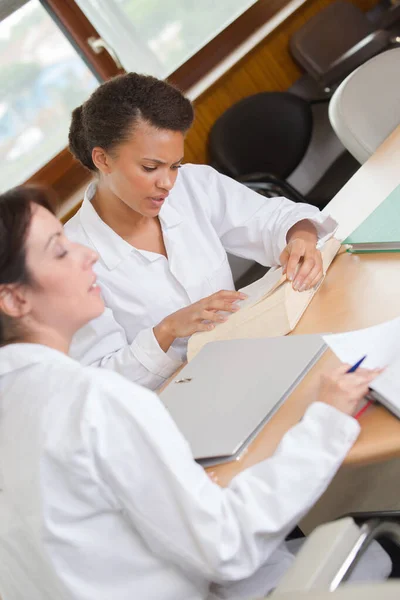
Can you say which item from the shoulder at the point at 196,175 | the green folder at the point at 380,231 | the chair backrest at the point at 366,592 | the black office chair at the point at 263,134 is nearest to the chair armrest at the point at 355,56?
the black office chair at the point at 263,134

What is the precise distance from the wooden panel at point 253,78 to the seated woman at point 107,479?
2253mm

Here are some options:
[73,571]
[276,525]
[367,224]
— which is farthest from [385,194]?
[73,571]

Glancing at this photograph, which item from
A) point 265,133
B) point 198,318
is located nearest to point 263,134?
point 265,133

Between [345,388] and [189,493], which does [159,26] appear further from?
[189,493]

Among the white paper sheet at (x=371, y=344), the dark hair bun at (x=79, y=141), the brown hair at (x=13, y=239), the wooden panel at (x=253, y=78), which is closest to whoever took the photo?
the brown hair at (x=13, y=239)

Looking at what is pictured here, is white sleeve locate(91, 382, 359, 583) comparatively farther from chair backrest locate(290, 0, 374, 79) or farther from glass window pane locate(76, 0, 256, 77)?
chair backrest locate(290, 0, 374, 79)

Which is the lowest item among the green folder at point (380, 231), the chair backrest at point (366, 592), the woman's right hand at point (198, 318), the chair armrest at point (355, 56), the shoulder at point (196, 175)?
the chair armrest at point (355, 56)

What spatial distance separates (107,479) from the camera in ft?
2.89

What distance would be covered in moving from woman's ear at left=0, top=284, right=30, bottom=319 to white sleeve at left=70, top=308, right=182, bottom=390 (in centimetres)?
53

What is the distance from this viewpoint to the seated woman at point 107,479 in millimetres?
867

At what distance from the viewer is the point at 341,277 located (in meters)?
1.51

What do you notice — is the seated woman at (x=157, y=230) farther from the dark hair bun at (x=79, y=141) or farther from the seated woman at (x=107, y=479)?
the seated woman at (x=107, y=479)

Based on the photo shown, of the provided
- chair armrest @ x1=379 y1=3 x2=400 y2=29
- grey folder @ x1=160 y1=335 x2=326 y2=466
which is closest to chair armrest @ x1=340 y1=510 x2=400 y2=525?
grey folder @ x1=160 y1=335 x2=326 y2=466

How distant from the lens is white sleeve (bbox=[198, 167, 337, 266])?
183 centimetres
